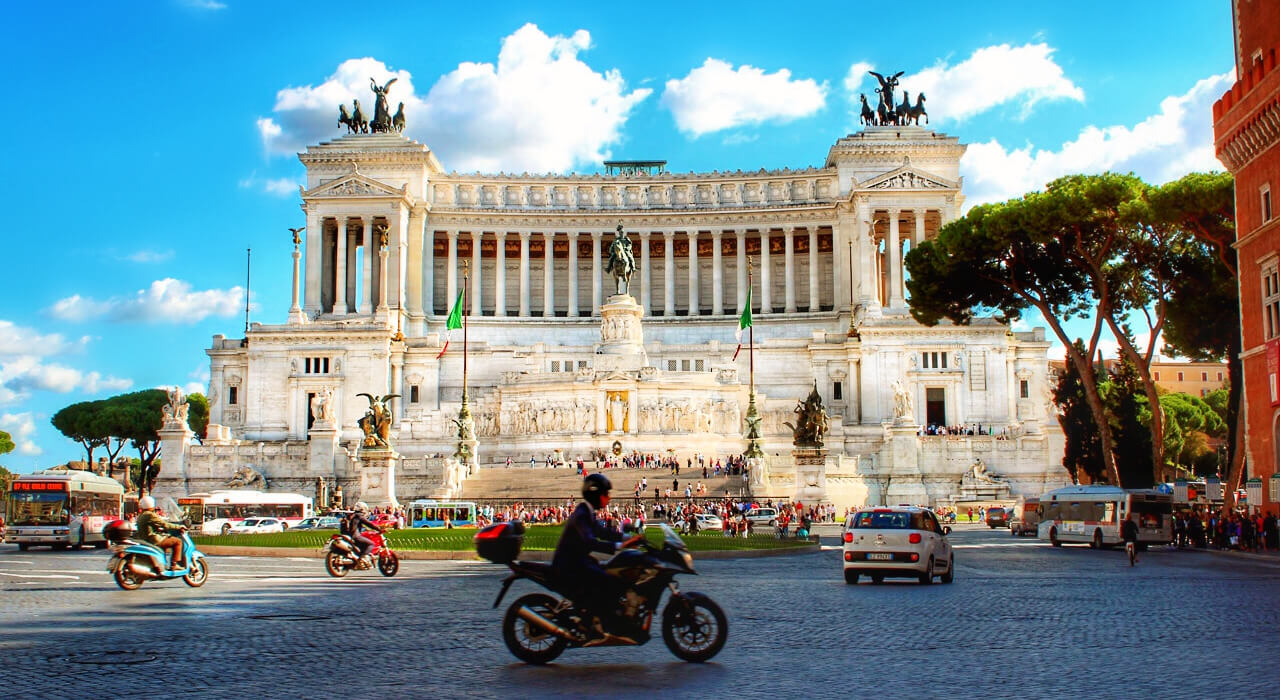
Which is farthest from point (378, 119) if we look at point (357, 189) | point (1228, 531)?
point (1228, 531)

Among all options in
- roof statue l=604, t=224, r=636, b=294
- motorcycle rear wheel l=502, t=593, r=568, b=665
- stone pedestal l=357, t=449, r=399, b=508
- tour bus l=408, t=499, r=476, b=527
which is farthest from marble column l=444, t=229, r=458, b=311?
motorcycle rear wheel l=502, t=593, r=568, b=665

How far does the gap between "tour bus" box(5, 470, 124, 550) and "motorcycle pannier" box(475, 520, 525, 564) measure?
3324 centimetres

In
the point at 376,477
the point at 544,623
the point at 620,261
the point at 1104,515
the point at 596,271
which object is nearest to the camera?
the point at 544,623

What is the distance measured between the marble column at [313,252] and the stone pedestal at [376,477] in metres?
39.9

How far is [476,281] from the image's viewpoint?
9688 centimetres

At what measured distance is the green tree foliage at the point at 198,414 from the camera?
102750mm

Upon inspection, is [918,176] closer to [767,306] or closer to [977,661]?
[767,306]

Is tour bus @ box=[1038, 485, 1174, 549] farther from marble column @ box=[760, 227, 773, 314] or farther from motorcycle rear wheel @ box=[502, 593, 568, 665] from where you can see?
marble column @ box=[760, 227, 773, 314]

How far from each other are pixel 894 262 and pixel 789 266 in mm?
10120

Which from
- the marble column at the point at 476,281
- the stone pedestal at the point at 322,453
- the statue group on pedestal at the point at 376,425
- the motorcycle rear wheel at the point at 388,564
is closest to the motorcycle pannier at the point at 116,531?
the motorcycle rear wheel at the point at 388,564

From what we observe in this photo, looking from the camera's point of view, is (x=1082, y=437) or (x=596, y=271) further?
(x=596, y=271)

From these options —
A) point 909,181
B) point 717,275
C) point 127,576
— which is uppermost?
point 909,181

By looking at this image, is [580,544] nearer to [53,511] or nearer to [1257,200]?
[1257,200]

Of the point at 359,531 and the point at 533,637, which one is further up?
the point at 359,531
